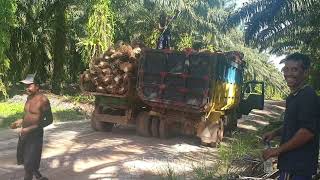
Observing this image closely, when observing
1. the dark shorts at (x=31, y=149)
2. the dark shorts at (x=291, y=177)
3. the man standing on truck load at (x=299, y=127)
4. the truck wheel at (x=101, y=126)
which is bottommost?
the truck wheel at (x=101, y=126)

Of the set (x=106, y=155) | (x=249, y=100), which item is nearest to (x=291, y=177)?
(x=106, y=155)

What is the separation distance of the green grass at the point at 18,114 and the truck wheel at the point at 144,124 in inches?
167

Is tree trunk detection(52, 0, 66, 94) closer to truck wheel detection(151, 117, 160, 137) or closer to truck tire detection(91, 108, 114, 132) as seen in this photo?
truck tire detection(91, 108, 114, 132)

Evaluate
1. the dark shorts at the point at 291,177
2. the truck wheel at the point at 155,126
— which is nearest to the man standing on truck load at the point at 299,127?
the dark shorts at the point at 291,177

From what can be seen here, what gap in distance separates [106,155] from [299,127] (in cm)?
660

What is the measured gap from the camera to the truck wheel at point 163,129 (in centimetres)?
1209

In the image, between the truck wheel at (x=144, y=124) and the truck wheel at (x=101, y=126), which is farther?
the truck wheel at (x=101, y=126)

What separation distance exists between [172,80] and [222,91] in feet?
4.72

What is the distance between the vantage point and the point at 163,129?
1216 cm

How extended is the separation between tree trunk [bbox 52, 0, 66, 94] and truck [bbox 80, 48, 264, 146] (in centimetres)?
1083

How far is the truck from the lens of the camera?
1134 cm

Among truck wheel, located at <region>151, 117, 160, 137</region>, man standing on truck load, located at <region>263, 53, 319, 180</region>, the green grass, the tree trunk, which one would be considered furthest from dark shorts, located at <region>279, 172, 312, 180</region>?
the tree trunk

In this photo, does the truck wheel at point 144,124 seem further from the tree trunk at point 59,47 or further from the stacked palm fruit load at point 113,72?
the tree trunk at point 59,47

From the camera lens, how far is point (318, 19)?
42.8 ft
